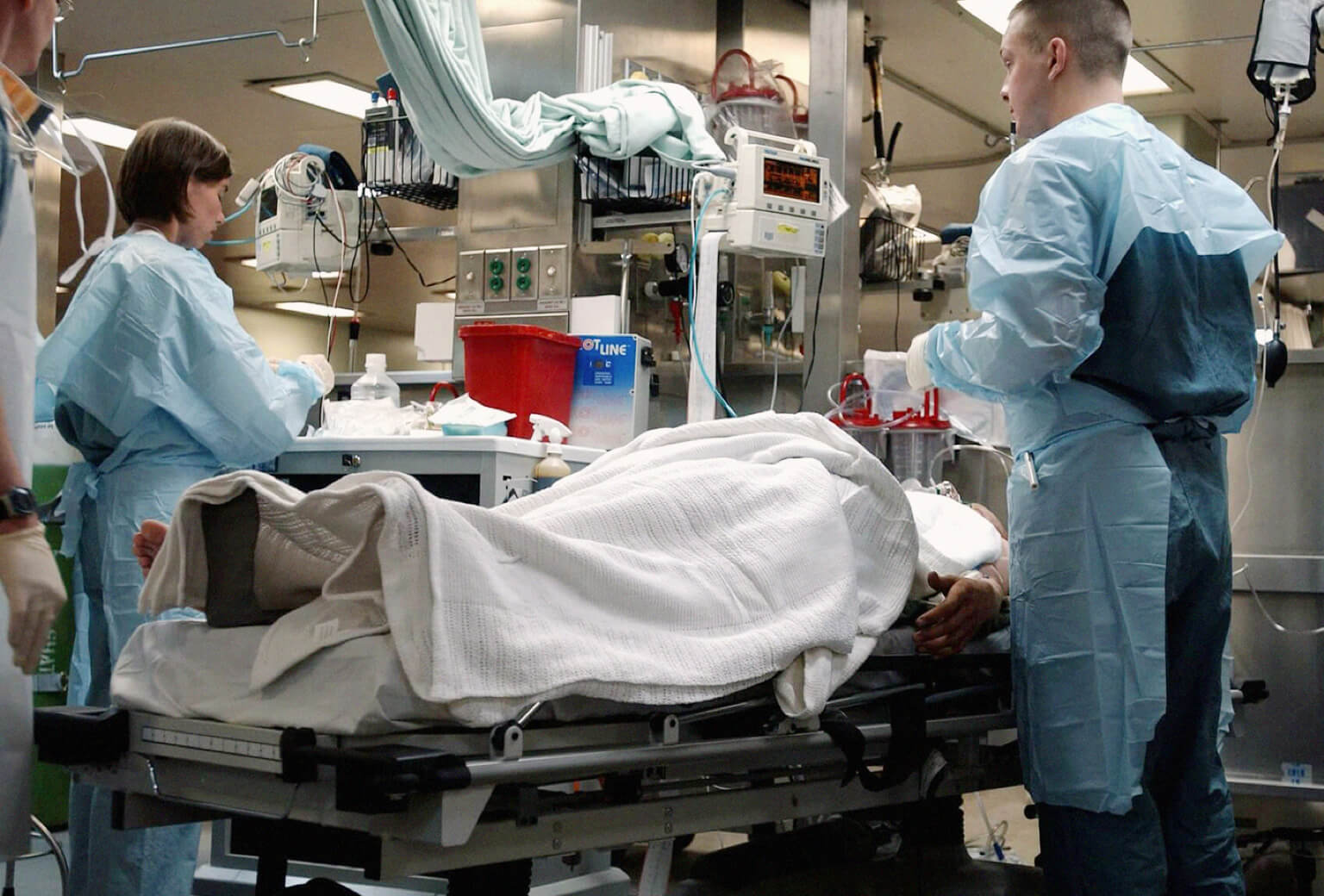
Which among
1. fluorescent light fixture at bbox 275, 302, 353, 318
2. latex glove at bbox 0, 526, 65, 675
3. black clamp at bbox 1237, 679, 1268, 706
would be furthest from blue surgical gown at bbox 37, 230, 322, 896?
fluorescent light fixture at bbox 275, 302, 353, 318

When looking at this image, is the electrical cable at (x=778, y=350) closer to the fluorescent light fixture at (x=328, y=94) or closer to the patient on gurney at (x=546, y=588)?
the patient on gurney at (x=546, y=588)

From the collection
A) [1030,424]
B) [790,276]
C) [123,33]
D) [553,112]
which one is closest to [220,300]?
[553,112]

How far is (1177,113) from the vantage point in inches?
327

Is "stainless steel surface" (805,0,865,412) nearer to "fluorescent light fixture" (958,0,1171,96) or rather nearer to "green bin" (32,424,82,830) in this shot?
"fluorescent light fixture" (958,0,1171,96)

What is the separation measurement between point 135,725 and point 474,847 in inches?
19.2

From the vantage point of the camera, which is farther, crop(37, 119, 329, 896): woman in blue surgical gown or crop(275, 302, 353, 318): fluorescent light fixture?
crop(275, 302, 353, 318): fluorescent light fixture

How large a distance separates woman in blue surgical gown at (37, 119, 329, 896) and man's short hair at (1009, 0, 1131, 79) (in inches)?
71.2

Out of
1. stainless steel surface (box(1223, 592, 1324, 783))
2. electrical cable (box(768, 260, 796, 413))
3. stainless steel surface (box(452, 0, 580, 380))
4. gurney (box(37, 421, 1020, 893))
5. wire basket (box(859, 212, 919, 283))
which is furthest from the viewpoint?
wire basket (box(859, 212, 919, 283))

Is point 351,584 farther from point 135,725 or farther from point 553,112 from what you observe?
point 553,112

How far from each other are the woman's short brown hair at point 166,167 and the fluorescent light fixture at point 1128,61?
11.3ft

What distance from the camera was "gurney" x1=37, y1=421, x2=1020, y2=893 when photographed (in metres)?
1.63

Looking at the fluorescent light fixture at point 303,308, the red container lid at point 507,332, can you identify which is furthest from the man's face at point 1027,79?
the fluorescent light fixture at point 303,308

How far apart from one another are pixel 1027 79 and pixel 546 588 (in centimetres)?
154

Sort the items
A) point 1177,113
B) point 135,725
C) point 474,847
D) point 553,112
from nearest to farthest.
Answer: point 474,847 < point 135,725 < point 553,112 < point 1177,113
